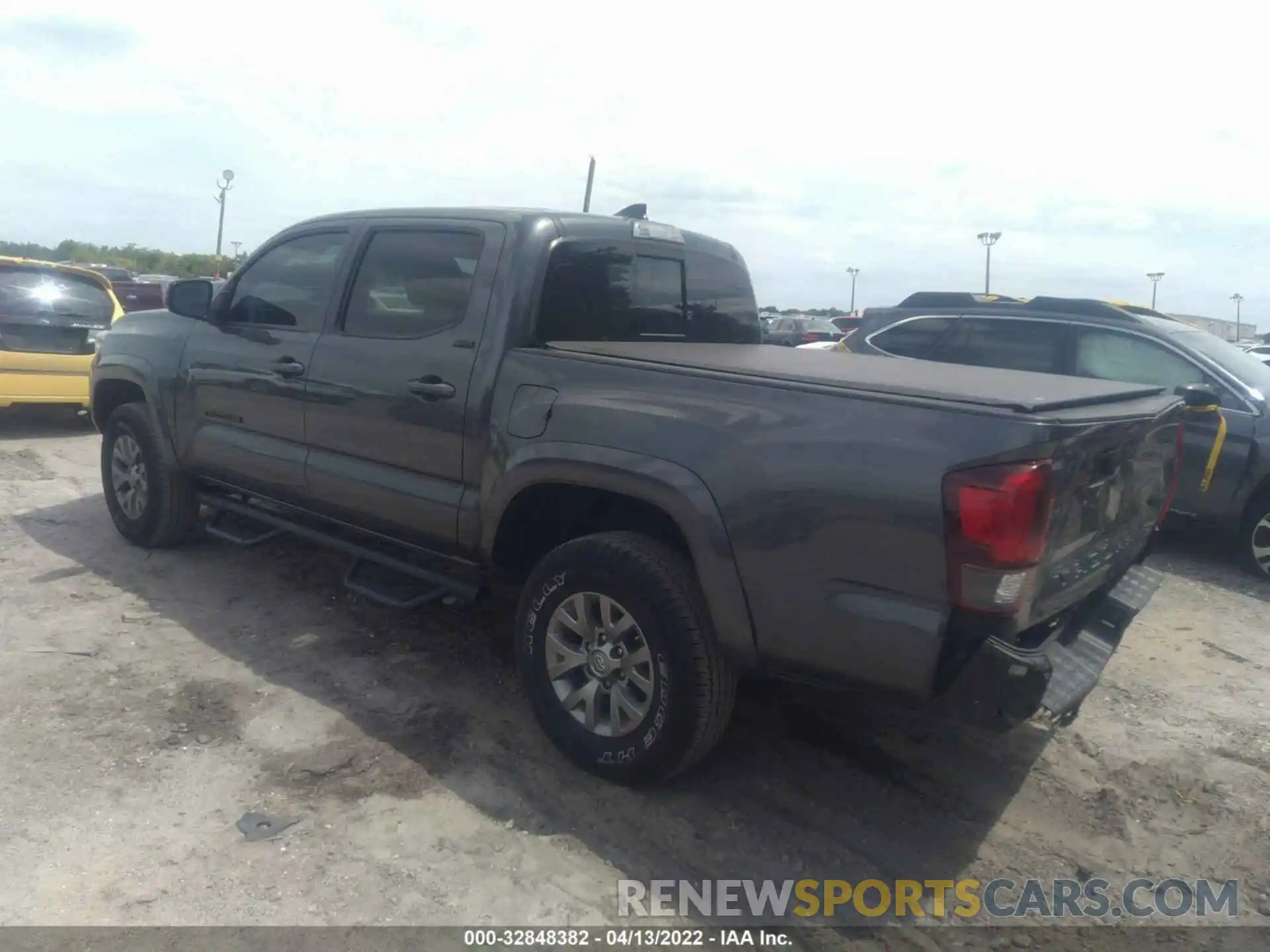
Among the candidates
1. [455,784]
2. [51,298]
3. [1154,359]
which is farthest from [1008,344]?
[51,298]

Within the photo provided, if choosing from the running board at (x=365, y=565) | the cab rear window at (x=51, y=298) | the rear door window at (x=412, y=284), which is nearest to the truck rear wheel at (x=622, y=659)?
the running board at (x=365, y=565)

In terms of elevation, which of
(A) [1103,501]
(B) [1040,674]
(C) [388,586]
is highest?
(A) [1103,501]

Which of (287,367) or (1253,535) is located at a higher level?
(287,367)

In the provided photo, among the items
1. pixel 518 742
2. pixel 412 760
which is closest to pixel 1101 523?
pixel 518 742

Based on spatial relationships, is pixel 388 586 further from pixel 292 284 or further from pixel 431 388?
pixel 292 284

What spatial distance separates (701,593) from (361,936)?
1402 millimetres

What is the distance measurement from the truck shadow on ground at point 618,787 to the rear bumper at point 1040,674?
0.64m

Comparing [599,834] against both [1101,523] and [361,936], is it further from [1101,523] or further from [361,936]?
[1101,523]

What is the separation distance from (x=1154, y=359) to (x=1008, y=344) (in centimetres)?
97

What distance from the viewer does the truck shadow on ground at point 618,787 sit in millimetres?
3248

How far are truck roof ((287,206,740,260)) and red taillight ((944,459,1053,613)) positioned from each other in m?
2.06

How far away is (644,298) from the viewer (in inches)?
175

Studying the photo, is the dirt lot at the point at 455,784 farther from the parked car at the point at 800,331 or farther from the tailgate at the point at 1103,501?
the parked car at the point at 800,331

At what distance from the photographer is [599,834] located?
10.7 ft
